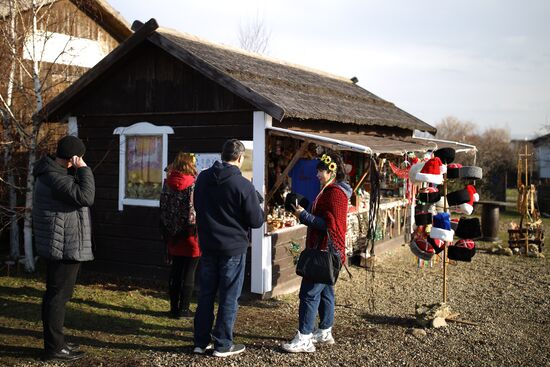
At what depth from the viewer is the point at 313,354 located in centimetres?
523

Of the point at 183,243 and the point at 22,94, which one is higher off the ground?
the point at 22,94

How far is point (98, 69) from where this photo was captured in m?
7.99

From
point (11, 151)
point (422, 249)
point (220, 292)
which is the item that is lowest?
point (220, 292)

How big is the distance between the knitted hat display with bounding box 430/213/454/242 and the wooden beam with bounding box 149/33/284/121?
2.26m

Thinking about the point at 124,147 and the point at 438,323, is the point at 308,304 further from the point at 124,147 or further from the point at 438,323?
the point at 124,147

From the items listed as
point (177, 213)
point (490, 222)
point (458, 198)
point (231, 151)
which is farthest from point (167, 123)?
point (490, 222)

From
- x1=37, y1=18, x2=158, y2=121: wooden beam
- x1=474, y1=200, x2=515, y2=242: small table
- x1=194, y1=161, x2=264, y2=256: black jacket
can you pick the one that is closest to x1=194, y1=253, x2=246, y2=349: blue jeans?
x1=194, y1=161, x2=264, y2=256: black jacket

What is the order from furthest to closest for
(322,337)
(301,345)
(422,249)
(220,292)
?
(422,249) < (322,337) < (301,345) < (220,292)

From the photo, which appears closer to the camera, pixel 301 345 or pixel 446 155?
pixel 301 345

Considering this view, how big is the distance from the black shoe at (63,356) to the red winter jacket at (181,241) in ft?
4.98

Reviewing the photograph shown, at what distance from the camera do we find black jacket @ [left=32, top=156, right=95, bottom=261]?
A: 4695mm

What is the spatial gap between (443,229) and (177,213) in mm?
3084

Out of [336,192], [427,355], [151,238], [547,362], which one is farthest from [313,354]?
[151,238]

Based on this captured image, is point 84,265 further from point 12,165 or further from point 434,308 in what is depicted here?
point 434,308
